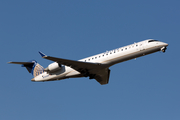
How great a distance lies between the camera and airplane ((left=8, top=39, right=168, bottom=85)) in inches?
925

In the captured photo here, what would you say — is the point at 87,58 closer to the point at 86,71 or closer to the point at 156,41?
the point at 86,71

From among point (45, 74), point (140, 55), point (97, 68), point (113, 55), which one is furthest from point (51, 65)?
Result: point (140, 55)

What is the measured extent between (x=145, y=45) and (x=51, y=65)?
925 centimetres

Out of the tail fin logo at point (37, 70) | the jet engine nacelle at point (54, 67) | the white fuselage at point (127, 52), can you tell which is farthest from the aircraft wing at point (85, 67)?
the tail fin logo at point (37, 70)

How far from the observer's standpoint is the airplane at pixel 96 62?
2350cm

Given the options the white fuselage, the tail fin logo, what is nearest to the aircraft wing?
the white fuselage

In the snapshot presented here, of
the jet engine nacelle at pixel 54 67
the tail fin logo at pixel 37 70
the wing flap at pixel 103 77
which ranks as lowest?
the wing flap at pixel 103 77

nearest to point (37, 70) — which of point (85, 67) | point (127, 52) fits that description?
point (85, 67)

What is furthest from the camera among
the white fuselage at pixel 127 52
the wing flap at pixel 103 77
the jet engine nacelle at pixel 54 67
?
the wing flap at pixel 103 77

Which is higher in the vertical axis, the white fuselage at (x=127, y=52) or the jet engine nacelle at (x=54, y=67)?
the white fuselage at (x=127, y=52)

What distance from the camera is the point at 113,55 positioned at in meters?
23.8

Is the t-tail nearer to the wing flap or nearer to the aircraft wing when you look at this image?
the aircraft wing

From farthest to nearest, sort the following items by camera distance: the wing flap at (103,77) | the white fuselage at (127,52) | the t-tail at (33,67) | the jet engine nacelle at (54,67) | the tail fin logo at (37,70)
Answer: the t-tail at (33,67)
the tail fin logo at (37,70)
the wing flap at (103,77)
the jet engine nacelle at (54,67)
the white fuselage at (127,52)

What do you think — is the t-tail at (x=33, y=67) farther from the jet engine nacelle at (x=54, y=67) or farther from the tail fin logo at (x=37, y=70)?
the jet engine nacelle at (x=54, y=67)
